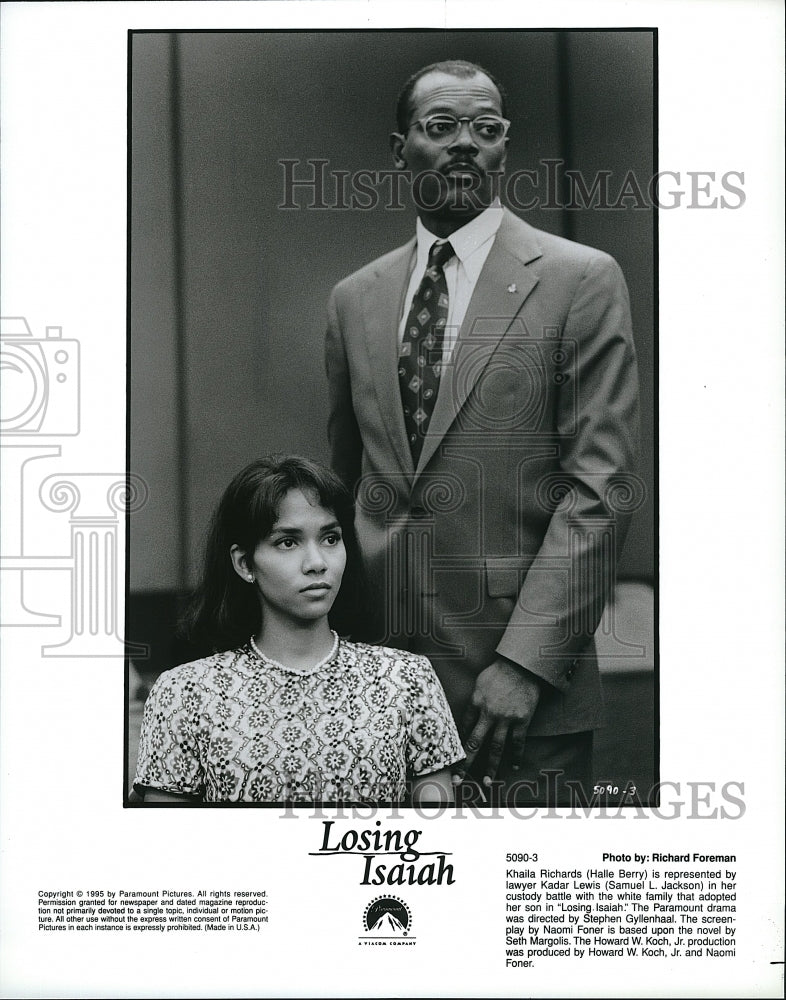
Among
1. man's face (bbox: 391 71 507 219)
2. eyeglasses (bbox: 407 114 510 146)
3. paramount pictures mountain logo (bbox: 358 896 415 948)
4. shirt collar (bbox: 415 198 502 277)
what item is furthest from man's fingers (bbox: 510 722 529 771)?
eyeglasses (bbox: 407 114 510 146)

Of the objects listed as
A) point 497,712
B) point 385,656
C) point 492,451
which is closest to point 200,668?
point 385,656

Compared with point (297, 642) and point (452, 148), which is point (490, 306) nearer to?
point (452, 148)

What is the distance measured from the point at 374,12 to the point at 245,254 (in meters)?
0.78

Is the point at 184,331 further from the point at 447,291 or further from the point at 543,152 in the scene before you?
the point at 543,152

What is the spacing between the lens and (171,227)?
3.16m

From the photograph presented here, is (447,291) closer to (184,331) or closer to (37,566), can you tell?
(184,331)

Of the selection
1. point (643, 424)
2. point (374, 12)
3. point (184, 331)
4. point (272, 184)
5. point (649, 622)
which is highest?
point (374, 12)

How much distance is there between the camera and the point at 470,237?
3162 mm

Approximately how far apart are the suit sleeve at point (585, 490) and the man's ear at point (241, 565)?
0.72 metres

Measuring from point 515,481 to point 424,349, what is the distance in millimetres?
449

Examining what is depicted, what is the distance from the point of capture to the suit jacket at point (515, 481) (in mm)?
3084

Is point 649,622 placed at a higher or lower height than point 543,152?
lower

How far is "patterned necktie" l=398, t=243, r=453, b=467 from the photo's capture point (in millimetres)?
3109

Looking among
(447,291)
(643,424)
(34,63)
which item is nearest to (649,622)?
(643,424)
